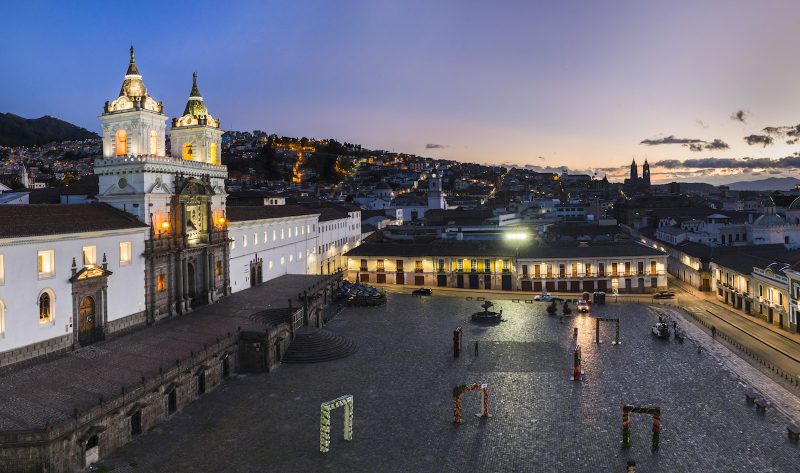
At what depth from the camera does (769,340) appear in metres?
42.3

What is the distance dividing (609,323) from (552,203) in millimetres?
87803

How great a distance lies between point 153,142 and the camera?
39750 millimetres

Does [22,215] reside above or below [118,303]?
above

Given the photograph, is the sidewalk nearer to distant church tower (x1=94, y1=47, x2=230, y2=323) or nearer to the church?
the church

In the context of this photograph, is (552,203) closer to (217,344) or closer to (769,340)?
(769,340)

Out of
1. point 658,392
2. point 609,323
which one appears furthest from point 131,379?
point 609,323

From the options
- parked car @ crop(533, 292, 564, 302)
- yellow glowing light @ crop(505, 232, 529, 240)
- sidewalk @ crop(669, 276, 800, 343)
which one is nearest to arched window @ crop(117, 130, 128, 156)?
parked car @ crop(533, 292, 564, 302)

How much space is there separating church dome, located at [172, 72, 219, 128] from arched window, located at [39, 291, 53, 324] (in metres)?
22.8

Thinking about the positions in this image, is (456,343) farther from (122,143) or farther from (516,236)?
(516,236)

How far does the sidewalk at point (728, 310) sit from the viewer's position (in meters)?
44.1

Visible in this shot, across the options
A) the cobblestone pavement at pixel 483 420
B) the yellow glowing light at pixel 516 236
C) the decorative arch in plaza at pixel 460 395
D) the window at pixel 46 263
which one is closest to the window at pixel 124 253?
the window at pixel 46 263

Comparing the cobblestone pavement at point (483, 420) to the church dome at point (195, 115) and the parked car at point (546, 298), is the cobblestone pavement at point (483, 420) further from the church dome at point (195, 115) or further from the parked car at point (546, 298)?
the church dome at point (195, 115)

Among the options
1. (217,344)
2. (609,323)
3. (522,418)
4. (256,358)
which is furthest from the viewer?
(609,323)

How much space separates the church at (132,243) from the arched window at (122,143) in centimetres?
8
